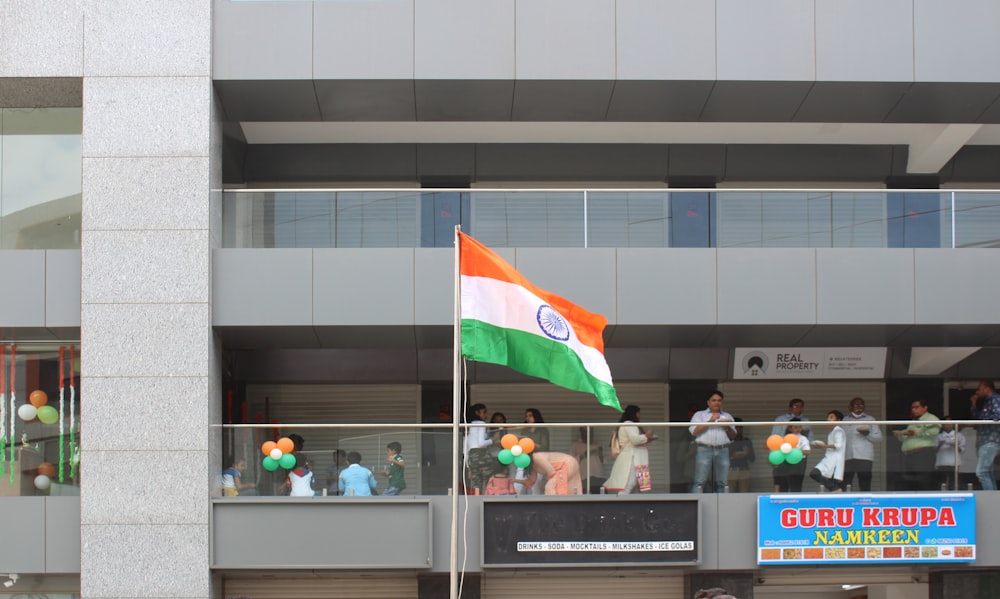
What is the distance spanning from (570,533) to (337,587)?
11.7ft

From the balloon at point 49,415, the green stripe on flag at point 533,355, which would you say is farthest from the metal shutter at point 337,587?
the green stripe on flag at point 533,355

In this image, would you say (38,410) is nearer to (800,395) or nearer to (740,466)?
→ (740,466)

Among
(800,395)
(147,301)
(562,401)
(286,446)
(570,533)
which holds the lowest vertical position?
(570,533)

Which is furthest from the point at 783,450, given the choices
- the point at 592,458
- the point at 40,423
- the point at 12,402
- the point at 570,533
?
the point at 12,402

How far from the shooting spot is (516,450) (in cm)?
1745

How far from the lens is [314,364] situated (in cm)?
2234

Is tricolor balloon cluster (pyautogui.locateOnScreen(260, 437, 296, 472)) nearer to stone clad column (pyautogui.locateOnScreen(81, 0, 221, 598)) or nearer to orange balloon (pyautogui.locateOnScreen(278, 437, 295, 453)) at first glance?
orange balloon (pyautogui.locateOnScreen(278, 437, 295, 453))

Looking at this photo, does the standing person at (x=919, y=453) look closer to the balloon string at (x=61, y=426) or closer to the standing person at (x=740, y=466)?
the standing person at (x=740, y=466)

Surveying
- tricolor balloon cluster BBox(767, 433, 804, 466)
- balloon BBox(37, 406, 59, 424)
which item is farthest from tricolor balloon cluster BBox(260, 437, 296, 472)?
tricolor balloon cluster BBox(767, 433, 804, 466)

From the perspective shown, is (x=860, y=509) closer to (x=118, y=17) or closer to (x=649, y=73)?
(x=649, y=73)

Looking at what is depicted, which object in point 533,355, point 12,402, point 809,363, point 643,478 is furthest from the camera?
point 809,363

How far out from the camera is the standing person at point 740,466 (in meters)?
17.8

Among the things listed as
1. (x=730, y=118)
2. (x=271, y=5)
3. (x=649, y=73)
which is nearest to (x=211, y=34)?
(x=271, y=5)

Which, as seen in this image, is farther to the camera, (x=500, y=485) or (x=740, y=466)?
(x=740, y=466)
